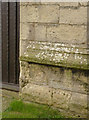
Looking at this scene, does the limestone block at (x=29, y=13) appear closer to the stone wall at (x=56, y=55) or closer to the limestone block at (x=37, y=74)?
the stone wall at (x=56, y=55)

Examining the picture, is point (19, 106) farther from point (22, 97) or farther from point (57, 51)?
point (57, 51)

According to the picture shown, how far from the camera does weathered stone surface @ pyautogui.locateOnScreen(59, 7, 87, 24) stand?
3.29 meters

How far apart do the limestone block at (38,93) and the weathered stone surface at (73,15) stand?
117 cm

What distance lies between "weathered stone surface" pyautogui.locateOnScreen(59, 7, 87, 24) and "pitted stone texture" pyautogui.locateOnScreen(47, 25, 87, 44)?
0.29 ft

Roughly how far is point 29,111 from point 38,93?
0.34 m

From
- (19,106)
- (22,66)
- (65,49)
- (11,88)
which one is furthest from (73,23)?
(11,88)

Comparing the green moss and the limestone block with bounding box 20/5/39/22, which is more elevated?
the limestone block with bounding box 20/5/39/22

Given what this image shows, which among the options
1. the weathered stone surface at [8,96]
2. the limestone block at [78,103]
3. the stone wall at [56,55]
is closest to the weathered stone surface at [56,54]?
the stone wall at [56,55]

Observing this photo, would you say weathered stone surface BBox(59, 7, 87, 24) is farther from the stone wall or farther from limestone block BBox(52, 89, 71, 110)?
limestone block BBox(52, 89, 71, 110)

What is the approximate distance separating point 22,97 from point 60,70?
Result: 0.94 m

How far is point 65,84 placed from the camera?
3.48 metres

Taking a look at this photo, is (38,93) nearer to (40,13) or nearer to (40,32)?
(40,32)

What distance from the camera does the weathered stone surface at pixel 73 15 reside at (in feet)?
10.8

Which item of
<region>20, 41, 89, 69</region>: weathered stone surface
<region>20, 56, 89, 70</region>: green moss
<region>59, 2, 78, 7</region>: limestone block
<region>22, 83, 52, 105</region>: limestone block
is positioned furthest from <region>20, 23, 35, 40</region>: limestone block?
<region>22, 83, 52, 105</region>: limestone block
